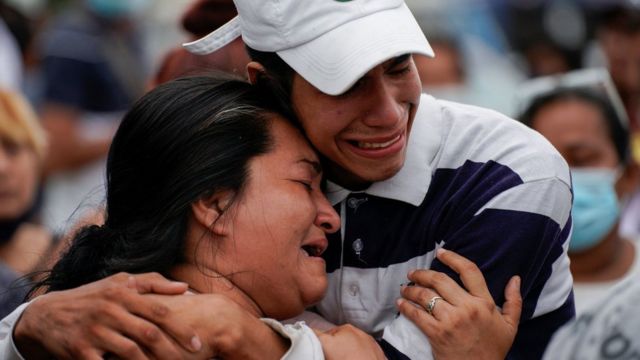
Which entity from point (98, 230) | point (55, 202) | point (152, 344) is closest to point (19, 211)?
point (55, 202)

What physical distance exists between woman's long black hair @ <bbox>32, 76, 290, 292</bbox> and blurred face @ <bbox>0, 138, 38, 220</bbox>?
236 cm

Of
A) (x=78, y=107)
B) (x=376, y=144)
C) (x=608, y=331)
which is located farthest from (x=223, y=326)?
(x=78, y=107)

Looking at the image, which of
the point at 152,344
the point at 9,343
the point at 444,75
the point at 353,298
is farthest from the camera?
the point at 444,75

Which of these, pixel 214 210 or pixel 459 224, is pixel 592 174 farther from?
pixel 214 210

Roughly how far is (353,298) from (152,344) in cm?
63

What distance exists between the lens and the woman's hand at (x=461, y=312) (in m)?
2.80

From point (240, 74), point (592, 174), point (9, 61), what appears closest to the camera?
point (240, 74)

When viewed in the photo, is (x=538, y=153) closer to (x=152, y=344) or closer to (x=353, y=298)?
(x=353, y=298)

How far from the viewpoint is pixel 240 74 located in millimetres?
3479

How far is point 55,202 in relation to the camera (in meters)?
7.18

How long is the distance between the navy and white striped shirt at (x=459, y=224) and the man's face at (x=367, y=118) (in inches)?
4.8

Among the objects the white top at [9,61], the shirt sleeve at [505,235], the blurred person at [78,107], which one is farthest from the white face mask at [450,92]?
the shirt sleeve at [505,235]

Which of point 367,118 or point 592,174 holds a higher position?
point 367,118

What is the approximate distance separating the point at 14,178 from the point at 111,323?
2886 mm
